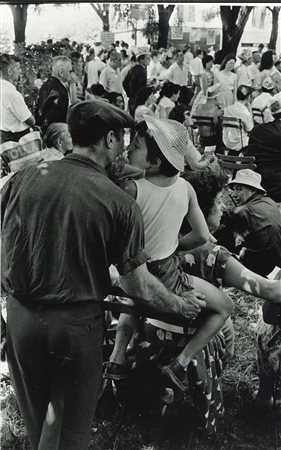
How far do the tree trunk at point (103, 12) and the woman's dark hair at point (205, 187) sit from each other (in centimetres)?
81

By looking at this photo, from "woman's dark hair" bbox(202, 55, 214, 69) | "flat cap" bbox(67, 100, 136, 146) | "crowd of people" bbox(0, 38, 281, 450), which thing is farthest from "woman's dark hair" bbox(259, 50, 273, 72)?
"flat cap" bbox(67, 100, 136, 146)

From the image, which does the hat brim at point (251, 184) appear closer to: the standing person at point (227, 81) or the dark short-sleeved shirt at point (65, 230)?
the standing person at point (227, 81)

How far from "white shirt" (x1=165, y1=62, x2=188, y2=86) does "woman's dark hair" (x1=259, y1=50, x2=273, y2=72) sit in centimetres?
38

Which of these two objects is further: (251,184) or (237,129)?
(237,129)

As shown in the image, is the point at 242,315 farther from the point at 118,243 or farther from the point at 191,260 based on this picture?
the point at 118,243

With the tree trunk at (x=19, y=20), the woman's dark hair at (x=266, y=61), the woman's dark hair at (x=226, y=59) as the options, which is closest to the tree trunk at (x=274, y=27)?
the woman's dark hair at (x=266, y=61)

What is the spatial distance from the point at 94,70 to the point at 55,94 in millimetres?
229

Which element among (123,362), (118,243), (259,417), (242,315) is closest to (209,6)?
(118,243)

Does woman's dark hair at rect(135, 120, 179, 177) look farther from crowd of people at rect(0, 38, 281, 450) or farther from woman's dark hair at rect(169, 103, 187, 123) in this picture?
woman's dark hair at rect(169, 103, 187, 123)

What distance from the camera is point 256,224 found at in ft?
9.86

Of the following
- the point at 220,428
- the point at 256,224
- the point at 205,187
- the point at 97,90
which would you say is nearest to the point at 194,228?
the point at 205,187

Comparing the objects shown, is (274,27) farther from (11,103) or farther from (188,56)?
(11,103)

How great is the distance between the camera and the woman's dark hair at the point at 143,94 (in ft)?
9.60

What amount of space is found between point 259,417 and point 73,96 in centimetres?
186
